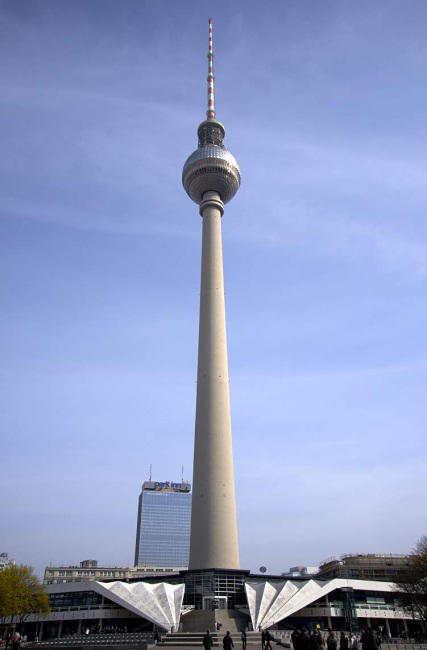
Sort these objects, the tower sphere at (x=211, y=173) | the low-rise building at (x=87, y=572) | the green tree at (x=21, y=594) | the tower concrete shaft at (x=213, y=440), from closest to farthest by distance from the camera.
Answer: the green tree at (x=21, y=594)
the tower concrete shaft at (x=213, y=440)
the tower sphere at (x=211, y=173)
the low-rise building at (x=87, y=572)

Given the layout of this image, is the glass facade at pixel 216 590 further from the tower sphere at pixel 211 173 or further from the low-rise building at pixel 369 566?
the tower sphere at pixel 211 173

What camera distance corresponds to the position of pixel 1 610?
169 feet

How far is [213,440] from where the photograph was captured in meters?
61.2

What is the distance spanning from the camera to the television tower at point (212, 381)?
5688cm

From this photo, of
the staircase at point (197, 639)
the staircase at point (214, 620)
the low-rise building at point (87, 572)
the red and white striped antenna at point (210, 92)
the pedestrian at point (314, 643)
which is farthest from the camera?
the low-rise building at point (87, 572)

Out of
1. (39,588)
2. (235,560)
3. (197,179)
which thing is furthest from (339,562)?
(197,179)

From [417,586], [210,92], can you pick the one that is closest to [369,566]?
[417,586]

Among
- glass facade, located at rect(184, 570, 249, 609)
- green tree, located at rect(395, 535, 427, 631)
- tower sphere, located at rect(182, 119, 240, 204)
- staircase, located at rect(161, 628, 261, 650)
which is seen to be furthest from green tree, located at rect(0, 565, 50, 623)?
tower sphere, located at rect(182, 119, 240, 204)

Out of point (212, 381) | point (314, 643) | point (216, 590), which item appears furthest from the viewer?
point (212, 381)

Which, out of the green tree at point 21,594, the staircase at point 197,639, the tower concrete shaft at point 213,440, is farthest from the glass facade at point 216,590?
the green tree at point 21,594

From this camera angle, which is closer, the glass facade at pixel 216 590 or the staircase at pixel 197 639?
the staircase at pixel 197 639

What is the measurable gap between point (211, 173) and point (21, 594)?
6083cm

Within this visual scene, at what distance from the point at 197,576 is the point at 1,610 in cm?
1988

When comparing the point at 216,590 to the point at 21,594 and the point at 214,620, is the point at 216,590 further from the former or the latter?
the point at 21,594
